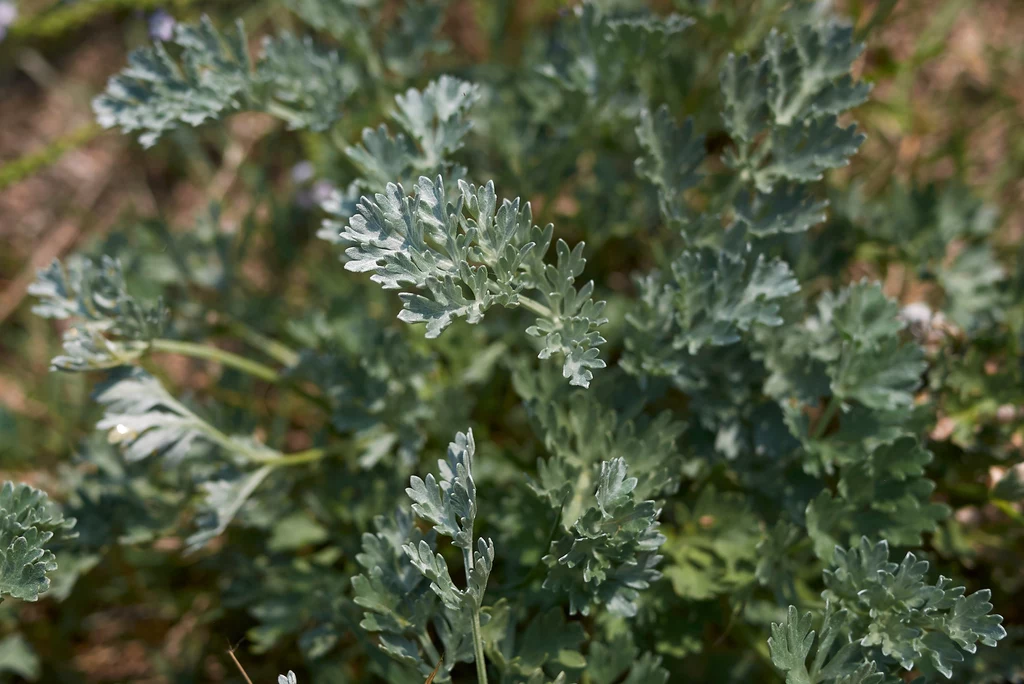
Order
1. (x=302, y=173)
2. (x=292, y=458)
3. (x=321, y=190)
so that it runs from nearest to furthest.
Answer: (x=292, y=458) → (x=321, y=190) → (x=302, y=173)

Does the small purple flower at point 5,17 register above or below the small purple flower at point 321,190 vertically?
above

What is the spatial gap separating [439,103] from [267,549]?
5.10 ft

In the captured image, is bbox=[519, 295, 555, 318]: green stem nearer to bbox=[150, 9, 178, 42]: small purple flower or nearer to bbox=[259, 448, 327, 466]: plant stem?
bbox=[259, 448, 327, 466]: plant stem

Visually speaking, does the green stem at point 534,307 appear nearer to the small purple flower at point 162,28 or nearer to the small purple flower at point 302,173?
the small purple flower at point 162,28

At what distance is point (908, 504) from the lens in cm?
219

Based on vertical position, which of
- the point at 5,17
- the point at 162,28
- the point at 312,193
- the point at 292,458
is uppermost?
the point at 162,28

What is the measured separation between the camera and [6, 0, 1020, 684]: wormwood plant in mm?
1943

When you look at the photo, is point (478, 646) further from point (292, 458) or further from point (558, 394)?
point (292, 458)

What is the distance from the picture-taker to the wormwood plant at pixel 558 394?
1.94 metres

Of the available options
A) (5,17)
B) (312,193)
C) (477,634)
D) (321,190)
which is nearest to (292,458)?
(477,634)

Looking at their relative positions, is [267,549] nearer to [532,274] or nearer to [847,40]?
[532,274]

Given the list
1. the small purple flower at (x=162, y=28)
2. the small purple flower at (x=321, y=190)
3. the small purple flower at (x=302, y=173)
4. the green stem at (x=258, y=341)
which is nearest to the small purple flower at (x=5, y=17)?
the small purple flower at (x=162, y=28)

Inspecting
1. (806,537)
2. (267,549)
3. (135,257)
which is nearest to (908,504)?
(806,537)

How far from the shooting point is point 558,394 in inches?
91.9
